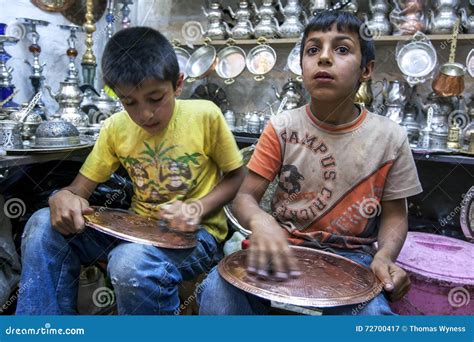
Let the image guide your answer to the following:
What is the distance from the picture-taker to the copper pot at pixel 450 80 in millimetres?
2082

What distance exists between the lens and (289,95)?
257 centimetres

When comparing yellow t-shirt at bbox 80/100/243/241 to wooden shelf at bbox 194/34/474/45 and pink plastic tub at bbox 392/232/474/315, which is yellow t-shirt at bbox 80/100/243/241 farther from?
wooden shelf at bbox 194/34/474/45

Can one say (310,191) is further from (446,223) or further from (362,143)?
(446,223)

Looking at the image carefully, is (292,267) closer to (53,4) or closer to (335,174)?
(335,174)

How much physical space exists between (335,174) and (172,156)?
527 mm

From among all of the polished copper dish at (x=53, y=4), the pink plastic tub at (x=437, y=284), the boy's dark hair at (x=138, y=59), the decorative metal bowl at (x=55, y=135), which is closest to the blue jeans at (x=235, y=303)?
the pink plastic tub at (x=437, y=284)

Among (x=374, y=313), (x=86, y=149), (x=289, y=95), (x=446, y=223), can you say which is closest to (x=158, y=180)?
(x=86, y=149)

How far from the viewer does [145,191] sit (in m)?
1.38

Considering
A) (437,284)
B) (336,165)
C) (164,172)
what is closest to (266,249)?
(336,165)

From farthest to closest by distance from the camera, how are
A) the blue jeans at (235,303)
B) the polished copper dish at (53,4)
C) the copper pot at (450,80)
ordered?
the polished copper dish at (53,4)
the copper pot at (450,80)
the blue jeans at (235,303)

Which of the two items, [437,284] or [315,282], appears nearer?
[315,282]

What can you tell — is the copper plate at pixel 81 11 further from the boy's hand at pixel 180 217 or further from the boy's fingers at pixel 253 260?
the boy's fingers at pixel 253 260

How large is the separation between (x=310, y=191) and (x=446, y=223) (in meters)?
1.48

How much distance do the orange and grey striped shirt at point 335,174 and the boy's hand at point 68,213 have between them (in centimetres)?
53
